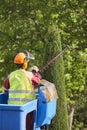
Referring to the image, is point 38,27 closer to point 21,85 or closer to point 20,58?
point 20,58

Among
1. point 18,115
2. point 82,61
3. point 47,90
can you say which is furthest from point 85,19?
point 18,115

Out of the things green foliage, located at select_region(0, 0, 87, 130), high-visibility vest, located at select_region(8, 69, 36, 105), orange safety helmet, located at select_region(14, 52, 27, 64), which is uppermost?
green foliage, located at select_region(0, 0, 87, 130)

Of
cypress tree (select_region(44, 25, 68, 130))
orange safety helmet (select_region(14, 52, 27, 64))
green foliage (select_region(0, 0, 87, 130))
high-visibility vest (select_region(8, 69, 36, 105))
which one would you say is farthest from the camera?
green foliage (select_region(0, 0, 87, 130))

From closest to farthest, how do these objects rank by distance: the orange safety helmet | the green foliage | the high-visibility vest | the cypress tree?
the high-visibility vest < the orange safety helmet < the cypress tree < the green foliage

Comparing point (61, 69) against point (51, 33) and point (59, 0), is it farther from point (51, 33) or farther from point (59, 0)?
point (59, 0)

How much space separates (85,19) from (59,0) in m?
1.14

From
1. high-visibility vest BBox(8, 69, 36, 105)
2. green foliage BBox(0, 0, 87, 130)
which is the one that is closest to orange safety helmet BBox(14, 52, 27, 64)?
high-visibility vest BBox(8, 69, 36, 105)

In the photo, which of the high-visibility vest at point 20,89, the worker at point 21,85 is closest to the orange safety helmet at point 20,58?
the worker at point 21,85

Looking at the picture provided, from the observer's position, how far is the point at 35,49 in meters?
14.6

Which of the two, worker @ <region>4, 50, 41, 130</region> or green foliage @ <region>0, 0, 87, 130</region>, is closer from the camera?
worker @ <region>4, 50, 41, 130</region>

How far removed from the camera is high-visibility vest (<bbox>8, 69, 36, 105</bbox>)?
6031 mm

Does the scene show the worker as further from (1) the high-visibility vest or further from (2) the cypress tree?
(2) the cypress tree

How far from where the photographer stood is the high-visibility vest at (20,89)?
6.03 meters

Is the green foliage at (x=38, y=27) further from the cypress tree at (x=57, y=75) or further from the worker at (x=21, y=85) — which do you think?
the worker at (x=21, y=85)
